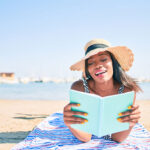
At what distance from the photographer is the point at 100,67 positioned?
7.80 ft

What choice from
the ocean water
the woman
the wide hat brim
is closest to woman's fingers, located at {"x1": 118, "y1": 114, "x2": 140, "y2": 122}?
the woman

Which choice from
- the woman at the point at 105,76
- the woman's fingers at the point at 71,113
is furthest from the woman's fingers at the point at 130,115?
the woman's fingers at the point at 71,113

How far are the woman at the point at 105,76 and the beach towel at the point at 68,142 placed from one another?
0.12m

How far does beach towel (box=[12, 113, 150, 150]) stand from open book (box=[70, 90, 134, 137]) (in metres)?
0.63

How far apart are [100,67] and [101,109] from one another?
2.22 feet

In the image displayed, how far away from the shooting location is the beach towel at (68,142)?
8.61 feet

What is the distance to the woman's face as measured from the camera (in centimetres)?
240

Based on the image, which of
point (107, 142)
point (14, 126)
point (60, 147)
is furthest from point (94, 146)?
point (14, 126)

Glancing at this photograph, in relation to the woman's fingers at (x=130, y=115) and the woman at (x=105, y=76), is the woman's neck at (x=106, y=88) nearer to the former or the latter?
the woman at (x=105, y=76)

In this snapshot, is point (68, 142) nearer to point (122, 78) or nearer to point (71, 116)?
point (71, 116)

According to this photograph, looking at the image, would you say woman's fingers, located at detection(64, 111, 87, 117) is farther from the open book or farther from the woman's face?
the woman's face

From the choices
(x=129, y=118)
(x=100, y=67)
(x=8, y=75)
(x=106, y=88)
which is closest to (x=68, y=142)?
(x=106, y=88)

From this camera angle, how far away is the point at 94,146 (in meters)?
2.63

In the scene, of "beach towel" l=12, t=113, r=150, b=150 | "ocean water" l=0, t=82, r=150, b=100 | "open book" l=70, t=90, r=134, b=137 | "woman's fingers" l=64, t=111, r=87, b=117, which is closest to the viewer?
"open book" l=70, t=90, r=134, b=137
